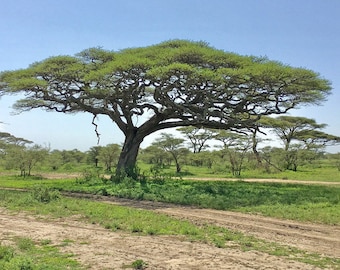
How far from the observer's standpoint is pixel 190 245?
25.9 ft

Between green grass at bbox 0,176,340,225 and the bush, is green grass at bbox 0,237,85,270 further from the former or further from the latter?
green grass at bbox 0,176,340,225

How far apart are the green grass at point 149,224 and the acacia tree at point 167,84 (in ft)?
24.1

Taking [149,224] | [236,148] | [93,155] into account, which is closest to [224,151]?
[236,148]

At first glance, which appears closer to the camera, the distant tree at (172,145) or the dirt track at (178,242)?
the dirt track at (178,242)

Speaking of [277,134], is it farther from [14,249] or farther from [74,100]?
[14,249]

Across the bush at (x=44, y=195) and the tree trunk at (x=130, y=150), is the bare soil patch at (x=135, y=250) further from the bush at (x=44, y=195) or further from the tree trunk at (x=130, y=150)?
the tree trunk at (x=130, y=150)

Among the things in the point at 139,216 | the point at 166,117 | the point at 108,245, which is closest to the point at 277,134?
the point at 166,117

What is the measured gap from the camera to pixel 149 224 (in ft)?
32.2

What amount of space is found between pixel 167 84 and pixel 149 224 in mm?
10415

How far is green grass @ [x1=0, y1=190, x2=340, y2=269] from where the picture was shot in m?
7.66

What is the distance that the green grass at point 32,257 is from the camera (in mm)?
5848

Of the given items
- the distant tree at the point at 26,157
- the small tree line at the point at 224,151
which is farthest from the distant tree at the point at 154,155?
the distant tree at the point at 26,157

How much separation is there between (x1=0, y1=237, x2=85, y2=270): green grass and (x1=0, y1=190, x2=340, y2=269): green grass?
0.82 feet

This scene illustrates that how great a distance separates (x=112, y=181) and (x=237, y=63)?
27.8 ft
